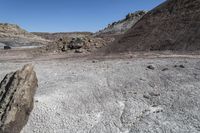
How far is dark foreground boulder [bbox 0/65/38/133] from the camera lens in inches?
339

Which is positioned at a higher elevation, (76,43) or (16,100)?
(76,43)

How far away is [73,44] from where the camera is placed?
109 feet

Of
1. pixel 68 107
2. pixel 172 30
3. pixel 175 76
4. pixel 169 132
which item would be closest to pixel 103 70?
pixel 175 76

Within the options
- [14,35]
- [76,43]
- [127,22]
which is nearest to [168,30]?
[76,43]

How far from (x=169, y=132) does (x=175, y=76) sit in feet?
14.5

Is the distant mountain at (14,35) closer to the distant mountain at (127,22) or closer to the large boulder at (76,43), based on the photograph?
the distant mountain at (127,22)

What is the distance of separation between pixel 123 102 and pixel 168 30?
14.1m

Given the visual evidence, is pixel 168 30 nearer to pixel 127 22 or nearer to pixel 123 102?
pixel 123 102

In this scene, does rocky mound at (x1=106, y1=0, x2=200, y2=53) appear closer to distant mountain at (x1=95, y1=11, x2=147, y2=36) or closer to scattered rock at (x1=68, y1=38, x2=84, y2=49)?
scattered rock at (x1=68, y1=38, x2=84, y2=49)

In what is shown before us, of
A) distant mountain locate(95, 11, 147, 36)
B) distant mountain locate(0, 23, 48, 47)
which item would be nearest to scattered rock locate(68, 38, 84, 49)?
distant mountain locate(95, 11, 147, 36)

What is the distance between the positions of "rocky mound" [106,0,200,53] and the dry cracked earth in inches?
270

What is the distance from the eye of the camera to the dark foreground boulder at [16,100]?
860 centimetres

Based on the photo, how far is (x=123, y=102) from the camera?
1028cm

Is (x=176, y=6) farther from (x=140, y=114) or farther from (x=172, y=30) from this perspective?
(x=140, y=114)
